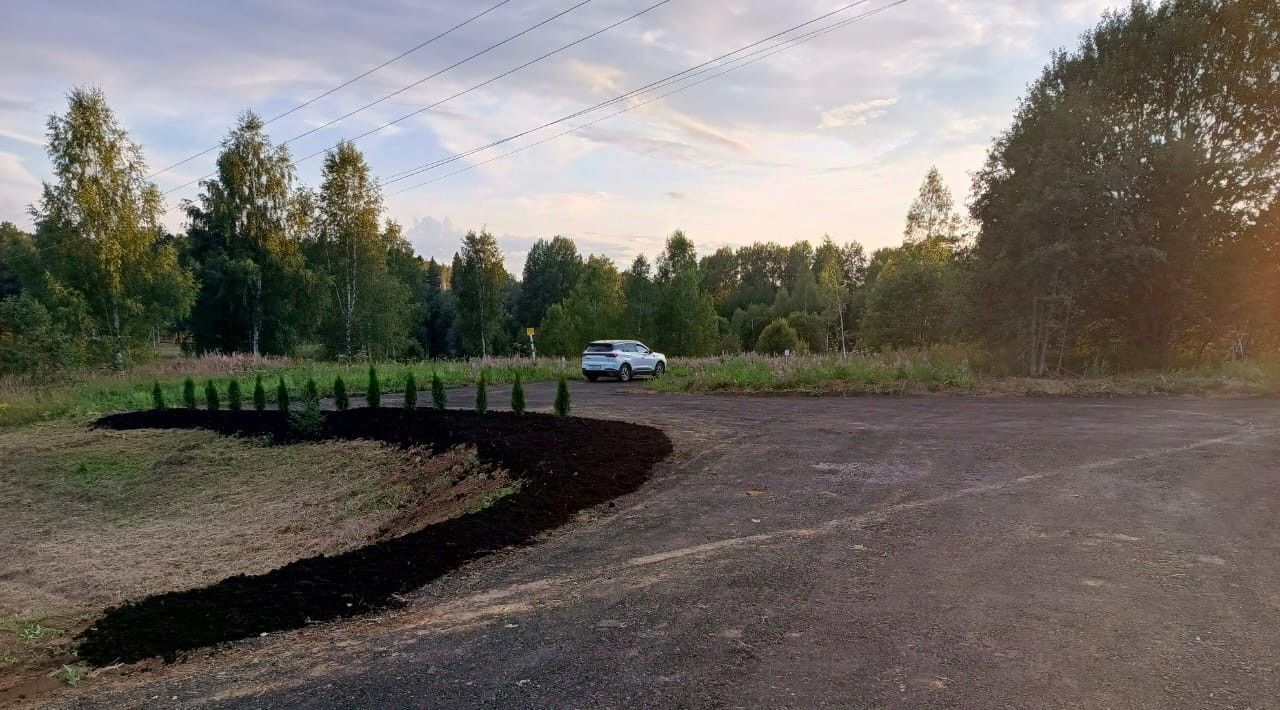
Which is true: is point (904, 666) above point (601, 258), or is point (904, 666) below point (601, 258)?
below

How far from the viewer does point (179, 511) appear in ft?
26.9

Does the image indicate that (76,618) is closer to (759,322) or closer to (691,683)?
(691,683)

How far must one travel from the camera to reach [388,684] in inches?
116

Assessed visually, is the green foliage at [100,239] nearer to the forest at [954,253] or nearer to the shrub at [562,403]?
the forest at [954,253]

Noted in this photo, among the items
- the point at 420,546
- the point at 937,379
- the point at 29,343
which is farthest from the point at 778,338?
the point at 420,546

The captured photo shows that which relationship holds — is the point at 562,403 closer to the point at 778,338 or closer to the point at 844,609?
the point at 844,609

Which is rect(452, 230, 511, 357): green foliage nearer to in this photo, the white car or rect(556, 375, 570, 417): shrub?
the white car

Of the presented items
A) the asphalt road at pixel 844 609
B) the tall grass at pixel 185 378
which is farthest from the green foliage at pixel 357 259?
the asphalt road at pixel 844 609

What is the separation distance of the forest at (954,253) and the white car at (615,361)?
10.5 meters

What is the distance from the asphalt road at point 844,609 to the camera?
287 centimetres

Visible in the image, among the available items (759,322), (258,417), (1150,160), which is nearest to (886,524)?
(258,417)

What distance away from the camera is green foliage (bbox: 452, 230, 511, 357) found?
46841mm

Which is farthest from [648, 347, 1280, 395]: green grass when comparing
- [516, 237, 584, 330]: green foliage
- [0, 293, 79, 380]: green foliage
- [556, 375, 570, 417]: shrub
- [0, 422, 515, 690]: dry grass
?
[516, 237, 584, 330]: green foliage

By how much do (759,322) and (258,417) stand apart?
59.4 m
